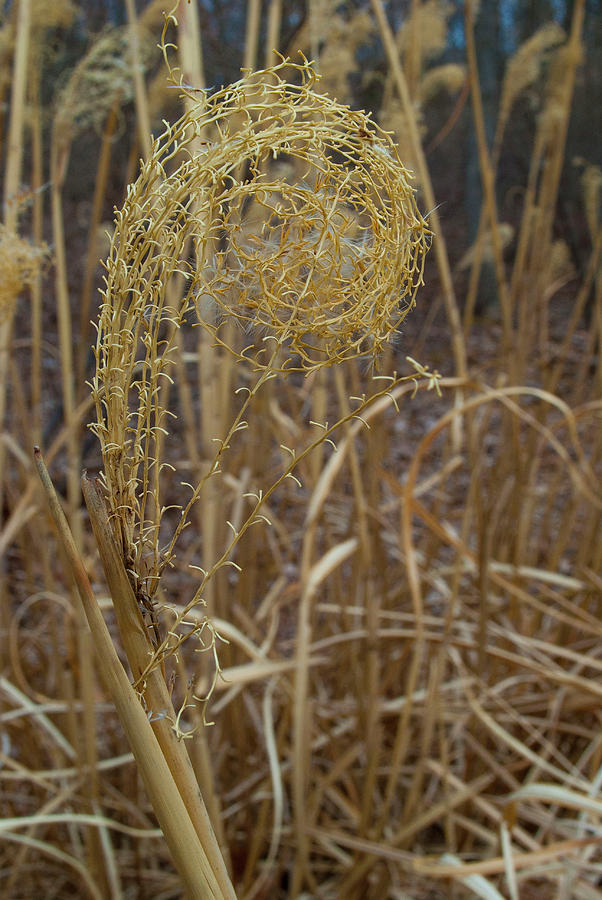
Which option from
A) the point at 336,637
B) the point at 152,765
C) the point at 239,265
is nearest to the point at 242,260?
the point at 239,265

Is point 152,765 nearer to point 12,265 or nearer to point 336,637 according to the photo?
point 12,265

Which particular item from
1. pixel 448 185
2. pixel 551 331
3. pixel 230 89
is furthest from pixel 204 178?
pixel 448 185

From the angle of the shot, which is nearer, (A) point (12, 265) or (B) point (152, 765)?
(B) point (152, 765)

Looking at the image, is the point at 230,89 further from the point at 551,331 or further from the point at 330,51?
the point at 551,331

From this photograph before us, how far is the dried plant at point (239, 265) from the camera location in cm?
18

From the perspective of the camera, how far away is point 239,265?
21cm

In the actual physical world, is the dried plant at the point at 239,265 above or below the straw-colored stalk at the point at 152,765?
above

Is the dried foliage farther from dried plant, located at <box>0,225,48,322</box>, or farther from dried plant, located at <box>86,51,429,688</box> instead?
dried plant, located at <box>0,225,48,322</box>

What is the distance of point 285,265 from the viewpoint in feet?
0.68

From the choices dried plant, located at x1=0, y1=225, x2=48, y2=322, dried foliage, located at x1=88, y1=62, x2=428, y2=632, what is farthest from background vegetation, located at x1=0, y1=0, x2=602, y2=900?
dried foliage, located at x1=88, y1=62, x2=428, y2=632

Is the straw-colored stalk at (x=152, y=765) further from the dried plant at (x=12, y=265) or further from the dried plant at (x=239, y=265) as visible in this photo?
the dried plant at (x=12, y=265)

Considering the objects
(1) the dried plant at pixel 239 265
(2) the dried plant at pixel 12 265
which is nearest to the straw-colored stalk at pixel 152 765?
(1) the dried plant at pixel 239 265

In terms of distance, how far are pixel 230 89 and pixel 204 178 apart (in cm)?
2

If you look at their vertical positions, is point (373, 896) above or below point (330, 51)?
below
